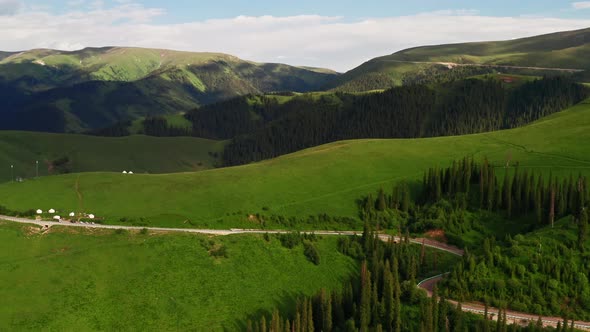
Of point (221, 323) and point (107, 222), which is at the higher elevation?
point (107, 222)

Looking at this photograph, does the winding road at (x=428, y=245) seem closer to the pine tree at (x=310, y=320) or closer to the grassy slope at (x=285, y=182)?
the grassy slope at (x=285, y=182)

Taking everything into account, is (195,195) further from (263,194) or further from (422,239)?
(422,239)

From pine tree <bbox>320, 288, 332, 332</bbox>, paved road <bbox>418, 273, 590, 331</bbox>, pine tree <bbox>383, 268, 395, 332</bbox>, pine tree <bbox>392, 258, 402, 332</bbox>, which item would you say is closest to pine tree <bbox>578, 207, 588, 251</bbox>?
paved road <bbox>418, 273, 590, 331</bbox>

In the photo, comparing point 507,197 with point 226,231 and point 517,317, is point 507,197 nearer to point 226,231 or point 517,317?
point 517,317

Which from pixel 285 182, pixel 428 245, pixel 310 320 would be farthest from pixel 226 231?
pixel 428 245

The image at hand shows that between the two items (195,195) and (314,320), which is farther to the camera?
(195,195)

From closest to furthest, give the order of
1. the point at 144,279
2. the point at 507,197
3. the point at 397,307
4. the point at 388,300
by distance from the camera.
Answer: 1. the point at 397,307
2. the point at 388,300
3. the point at 144,279
4. the point at 507,197

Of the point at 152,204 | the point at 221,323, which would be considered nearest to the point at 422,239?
the point at 221,323
